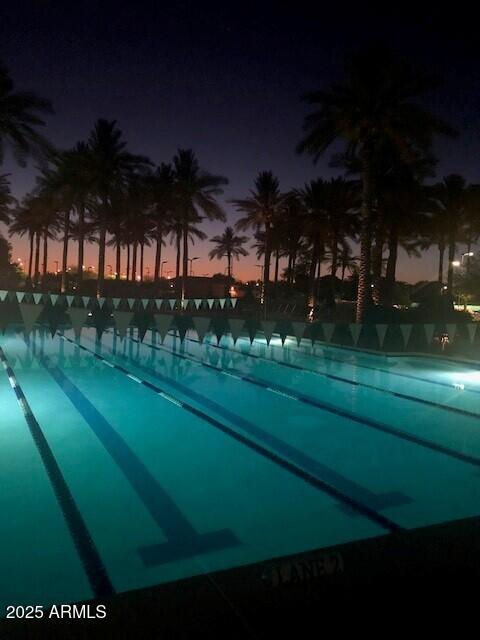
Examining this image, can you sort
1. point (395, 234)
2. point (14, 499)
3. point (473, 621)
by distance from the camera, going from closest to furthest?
point (473, 621), point (14, 499), point (395, 234)

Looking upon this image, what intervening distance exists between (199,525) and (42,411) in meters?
5.60

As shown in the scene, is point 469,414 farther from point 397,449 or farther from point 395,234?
point 395,234

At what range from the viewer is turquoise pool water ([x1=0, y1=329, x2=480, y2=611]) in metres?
4.34

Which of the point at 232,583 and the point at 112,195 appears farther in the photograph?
the point at 112,195

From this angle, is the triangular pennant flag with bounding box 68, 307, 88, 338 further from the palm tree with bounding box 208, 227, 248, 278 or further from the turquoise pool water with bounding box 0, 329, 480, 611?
the palm tree with bounding box 208, 227, 248, 278

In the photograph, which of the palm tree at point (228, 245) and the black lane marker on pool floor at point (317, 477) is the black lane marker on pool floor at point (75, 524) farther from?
the palm tree at point (228, 245)

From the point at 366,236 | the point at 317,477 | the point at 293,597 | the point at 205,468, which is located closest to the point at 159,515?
the point at 205,468

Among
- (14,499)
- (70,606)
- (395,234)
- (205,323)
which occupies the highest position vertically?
(395,234)

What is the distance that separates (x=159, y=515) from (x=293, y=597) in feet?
8.29


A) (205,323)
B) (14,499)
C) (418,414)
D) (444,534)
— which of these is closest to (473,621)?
(444,534)

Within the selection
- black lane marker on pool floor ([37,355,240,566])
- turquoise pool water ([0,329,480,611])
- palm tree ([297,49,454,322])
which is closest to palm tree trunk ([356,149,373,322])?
palm tree ([297,49,454,322])

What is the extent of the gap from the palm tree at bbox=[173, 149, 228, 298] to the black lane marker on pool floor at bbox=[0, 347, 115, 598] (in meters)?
29.3

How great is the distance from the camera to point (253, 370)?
14930mm

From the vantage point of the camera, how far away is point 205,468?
21.8ft
